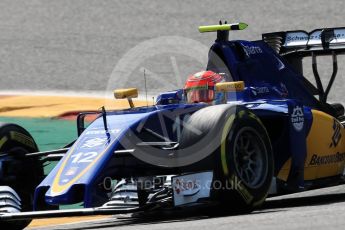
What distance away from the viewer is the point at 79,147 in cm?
973

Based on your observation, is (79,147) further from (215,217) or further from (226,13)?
(226,13)

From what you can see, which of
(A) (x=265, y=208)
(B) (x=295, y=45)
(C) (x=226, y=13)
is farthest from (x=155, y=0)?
(A) (x=265, y=208)

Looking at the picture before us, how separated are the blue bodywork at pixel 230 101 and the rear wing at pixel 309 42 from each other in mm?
581

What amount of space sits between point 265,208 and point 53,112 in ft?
20.9

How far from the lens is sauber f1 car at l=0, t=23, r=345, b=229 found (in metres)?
9.23

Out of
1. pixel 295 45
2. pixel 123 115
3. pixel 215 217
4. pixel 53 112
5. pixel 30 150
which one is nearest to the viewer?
pixel 215 217

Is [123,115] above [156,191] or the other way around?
above

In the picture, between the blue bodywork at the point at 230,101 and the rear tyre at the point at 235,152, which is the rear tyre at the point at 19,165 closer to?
the blue bodywork at the point at 230,101

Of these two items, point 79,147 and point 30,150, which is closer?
point 79,147

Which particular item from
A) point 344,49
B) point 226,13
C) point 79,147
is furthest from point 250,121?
point 226,13

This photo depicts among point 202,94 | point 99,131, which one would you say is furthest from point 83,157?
point 202,94

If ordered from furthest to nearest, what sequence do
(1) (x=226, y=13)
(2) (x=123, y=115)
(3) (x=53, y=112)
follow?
(1) (x=226, y=13), (3) (x=53, y=112), (2) (x=123, y=115)

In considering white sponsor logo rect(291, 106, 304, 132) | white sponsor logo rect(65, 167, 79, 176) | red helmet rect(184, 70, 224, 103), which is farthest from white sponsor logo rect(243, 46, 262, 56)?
white sponsor logo rect(65, 167, 79, 176)

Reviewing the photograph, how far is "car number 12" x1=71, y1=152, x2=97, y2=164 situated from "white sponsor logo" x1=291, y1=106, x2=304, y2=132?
226 cm
